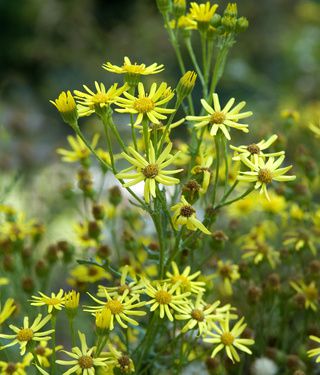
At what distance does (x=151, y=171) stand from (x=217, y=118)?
15 cm

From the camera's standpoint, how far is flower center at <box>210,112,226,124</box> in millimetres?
1070

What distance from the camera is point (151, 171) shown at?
39.7 inches

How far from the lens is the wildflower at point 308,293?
1.28 metres

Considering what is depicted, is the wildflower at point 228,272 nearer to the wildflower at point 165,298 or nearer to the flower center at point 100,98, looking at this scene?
the wildflower at point 165,298

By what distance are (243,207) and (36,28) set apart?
4275mm

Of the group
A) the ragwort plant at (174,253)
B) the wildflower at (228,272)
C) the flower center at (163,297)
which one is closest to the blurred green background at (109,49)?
the ragwort plant at (174,253)

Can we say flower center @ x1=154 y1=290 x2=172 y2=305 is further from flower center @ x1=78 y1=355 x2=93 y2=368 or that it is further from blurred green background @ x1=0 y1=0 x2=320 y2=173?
blurred green background @ x1=0 y1=0 x2=320 y2=173

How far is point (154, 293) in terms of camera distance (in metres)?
1.06

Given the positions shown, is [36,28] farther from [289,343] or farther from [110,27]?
[289,343]

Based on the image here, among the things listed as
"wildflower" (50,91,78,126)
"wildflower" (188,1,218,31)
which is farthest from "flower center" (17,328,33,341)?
"wildflower" (188,1,218,31)

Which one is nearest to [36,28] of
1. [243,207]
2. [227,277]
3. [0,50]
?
[0,50]

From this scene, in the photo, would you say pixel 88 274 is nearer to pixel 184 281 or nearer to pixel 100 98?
pixel 184 281

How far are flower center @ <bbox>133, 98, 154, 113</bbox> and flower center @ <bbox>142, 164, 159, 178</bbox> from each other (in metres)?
0.09

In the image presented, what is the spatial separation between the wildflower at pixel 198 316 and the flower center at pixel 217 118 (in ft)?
0.98
